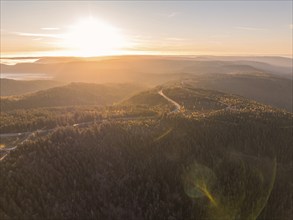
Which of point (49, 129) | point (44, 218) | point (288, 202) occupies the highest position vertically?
point (49, 129)

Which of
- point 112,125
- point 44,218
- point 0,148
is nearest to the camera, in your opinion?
point 44,218

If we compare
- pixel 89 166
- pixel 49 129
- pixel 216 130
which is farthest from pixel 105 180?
pixel 216 130

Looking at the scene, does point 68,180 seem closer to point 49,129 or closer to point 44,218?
point 44,218

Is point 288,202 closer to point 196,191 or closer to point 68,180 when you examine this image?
point 196,191

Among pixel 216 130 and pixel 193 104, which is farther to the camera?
pixel 193 104

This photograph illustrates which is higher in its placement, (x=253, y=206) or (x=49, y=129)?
(x=49, y=129)

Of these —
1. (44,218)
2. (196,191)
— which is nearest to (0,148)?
(44,218)

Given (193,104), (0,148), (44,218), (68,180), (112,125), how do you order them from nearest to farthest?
(44,218)
(68,180)
(0,148)
(112,125)
(193,104)
